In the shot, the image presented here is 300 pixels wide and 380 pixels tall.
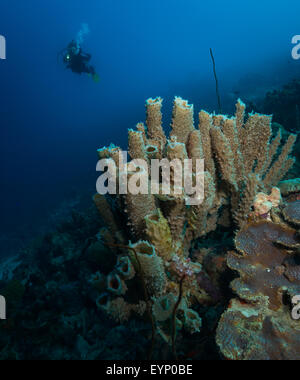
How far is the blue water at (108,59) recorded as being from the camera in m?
49.9

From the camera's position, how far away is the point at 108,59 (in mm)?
121250

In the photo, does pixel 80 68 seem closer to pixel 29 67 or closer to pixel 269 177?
pixel 269 177

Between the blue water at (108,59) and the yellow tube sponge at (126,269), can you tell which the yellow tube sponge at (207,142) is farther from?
the blue water at (108,59)

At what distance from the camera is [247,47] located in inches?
2874

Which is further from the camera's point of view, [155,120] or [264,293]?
[155,120]

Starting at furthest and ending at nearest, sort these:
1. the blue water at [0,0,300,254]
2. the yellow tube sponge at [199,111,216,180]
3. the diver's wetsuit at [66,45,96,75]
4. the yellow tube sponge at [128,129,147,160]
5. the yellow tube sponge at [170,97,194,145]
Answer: the blue water at [0,0,300,254]
the diver's wetsuit at [66,45,96,75]
the yellow tube sponge at [199,111,216,180]
the yellow tube sponge at [170,97,194,145]
the yellow tube sponge at [128,129,147,160]

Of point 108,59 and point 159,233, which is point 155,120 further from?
point 108,59

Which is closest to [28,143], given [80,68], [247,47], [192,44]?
[80,68]

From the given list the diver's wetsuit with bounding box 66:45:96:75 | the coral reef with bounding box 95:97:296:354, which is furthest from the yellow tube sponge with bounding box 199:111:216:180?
the diver's wetsuit with bounding box 66:45:96:75

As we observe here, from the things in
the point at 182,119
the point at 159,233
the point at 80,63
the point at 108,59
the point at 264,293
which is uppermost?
the point at 108,59

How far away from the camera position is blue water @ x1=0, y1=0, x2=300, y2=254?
4994 cm

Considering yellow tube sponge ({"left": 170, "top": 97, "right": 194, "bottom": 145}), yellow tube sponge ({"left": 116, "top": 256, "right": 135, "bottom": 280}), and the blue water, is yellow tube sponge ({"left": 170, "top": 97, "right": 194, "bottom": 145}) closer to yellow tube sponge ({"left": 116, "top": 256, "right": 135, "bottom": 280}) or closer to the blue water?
yellow tube sponge ({"left": 116, "top": 256, "right": 135, "bottom": 280})

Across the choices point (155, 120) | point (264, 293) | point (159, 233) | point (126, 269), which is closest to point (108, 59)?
point (155, 120)

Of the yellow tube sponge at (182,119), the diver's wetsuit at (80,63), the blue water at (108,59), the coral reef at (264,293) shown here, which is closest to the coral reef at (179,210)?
the yellow tube sponge at (182,119)
